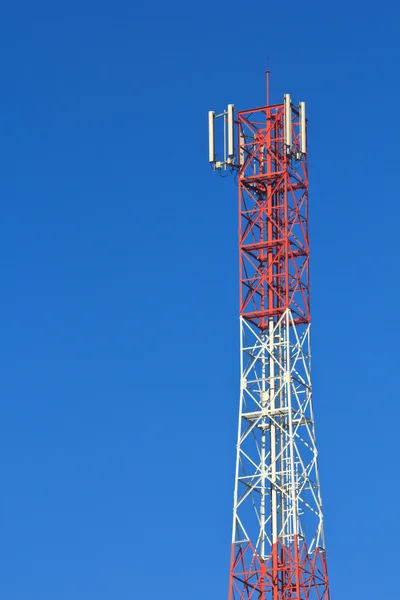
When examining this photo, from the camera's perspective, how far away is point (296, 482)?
199875mm

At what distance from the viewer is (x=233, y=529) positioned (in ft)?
656

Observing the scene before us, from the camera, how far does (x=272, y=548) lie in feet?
654

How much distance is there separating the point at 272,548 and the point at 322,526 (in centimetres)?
399

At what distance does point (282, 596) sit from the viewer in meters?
198

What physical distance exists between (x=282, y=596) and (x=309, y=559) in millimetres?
3349

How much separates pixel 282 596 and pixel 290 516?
5.94 meters

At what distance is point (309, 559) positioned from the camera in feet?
652

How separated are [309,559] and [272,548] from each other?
283 cm

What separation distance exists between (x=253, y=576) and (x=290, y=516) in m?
5.15

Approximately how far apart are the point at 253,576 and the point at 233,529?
3725 mm

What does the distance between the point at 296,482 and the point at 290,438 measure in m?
3.25

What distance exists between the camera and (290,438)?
19988 centimetres

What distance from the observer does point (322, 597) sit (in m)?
198

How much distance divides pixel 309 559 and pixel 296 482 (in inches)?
224
